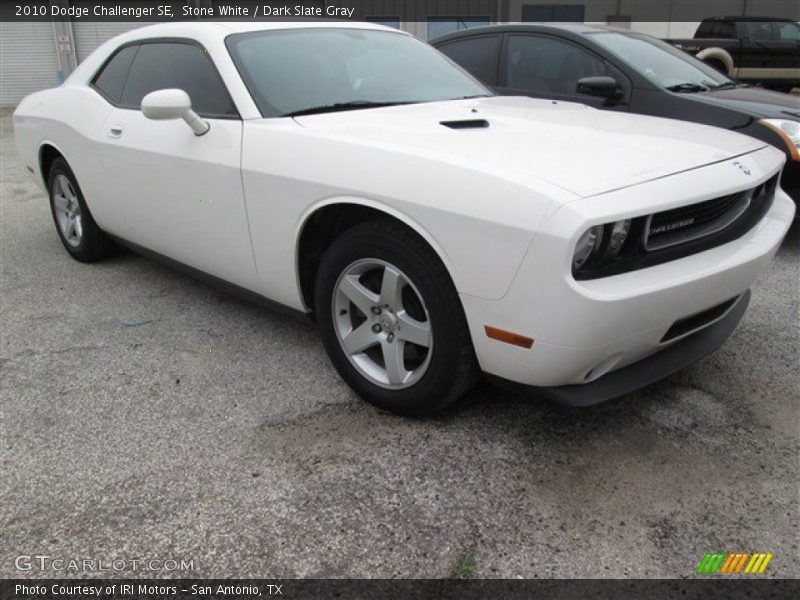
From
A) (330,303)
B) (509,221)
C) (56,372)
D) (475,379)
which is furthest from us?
(56,372)

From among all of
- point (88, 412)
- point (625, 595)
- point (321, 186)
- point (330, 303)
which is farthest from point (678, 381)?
point (88, 412)

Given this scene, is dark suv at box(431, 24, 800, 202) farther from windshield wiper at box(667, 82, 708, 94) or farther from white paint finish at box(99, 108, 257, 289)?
white paint finish at box(99, 108, 257, 289)

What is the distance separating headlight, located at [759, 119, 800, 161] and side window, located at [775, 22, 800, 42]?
1025 cm

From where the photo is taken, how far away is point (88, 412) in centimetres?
279

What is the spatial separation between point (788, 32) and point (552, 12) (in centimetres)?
765

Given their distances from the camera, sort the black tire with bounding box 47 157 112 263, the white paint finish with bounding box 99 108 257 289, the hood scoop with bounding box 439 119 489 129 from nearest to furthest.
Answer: the hood scoop with bounding box 439 119 489 129 → the white paint finish with bounding box 99 108 257 289 → the black tire with bounding box 47 157 112 263

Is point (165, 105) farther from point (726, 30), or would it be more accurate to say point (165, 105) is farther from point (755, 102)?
point (726, 30)

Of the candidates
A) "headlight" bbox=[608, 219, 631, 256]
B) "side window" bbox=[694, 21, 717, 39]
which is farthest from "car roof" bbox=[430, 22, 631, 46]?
"side window" bbox=[694, 21, 717, 39]

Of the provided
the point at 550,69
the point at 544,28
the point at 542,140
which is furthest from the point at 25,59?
the point at 542,140

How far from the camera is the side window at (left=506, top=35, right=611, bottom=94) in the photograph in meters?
5.21

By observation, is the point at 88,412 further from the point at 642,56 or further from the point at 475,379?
the point at 642,56

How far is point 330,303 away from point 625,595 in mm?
1493

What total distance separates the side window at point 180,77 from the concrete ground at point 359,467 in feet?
3.80

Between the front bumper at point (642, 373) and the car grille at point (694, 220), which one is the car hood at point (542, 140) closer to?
the car grille at point (694, 220)
